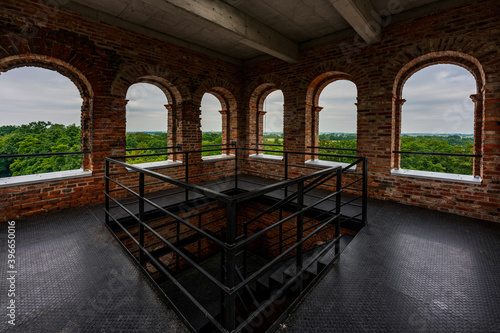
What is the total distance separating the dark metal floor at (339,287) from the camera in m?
1.49

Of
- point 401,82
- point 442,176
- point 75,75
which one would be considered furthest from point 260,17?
point 442,176

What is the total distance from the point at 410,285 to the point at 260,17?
167 inches

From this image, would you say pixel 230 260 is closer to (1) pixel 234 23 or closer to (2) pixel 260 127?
(1) pixel 234 23

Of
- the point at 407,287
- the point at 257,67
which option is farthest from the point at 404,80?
the point at 407,287

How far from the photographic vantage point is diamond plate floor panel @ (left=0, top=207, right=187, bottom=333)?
148 centimetres

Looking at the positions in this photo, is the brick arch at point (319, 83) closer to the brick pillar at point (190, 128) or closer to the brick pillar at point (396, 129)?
the brick pillar at point (396, 129)

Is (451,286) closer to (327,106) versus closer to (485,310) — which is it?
(485,310)

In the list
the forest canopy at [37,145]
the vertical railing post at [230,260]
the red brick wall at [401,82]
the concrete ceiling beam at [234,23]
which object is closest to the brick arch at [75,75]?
the concrete ceiling beam at [234,23]

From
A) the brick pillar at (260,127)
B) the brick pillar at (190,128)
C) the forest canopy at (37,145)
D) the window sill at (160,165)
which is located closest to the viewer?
the window sill at (160,165)

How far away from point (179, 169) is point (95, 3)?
3.17 meters

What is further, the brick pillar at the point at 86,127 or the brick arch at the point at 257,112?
the brick arch at the point at 257,112

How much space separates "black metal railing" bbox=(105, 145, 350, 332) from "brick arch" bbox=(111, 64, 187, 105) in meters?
1.36

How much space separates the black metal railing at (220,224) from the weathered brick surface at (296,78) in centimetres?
85

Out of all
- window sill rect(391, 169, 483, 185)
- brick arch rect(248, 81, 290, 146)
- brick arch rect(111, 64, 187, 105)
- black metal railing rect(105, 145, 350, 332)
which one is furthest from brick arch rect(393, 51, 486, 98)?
brick arch rect(111, 64, 187, 105)
